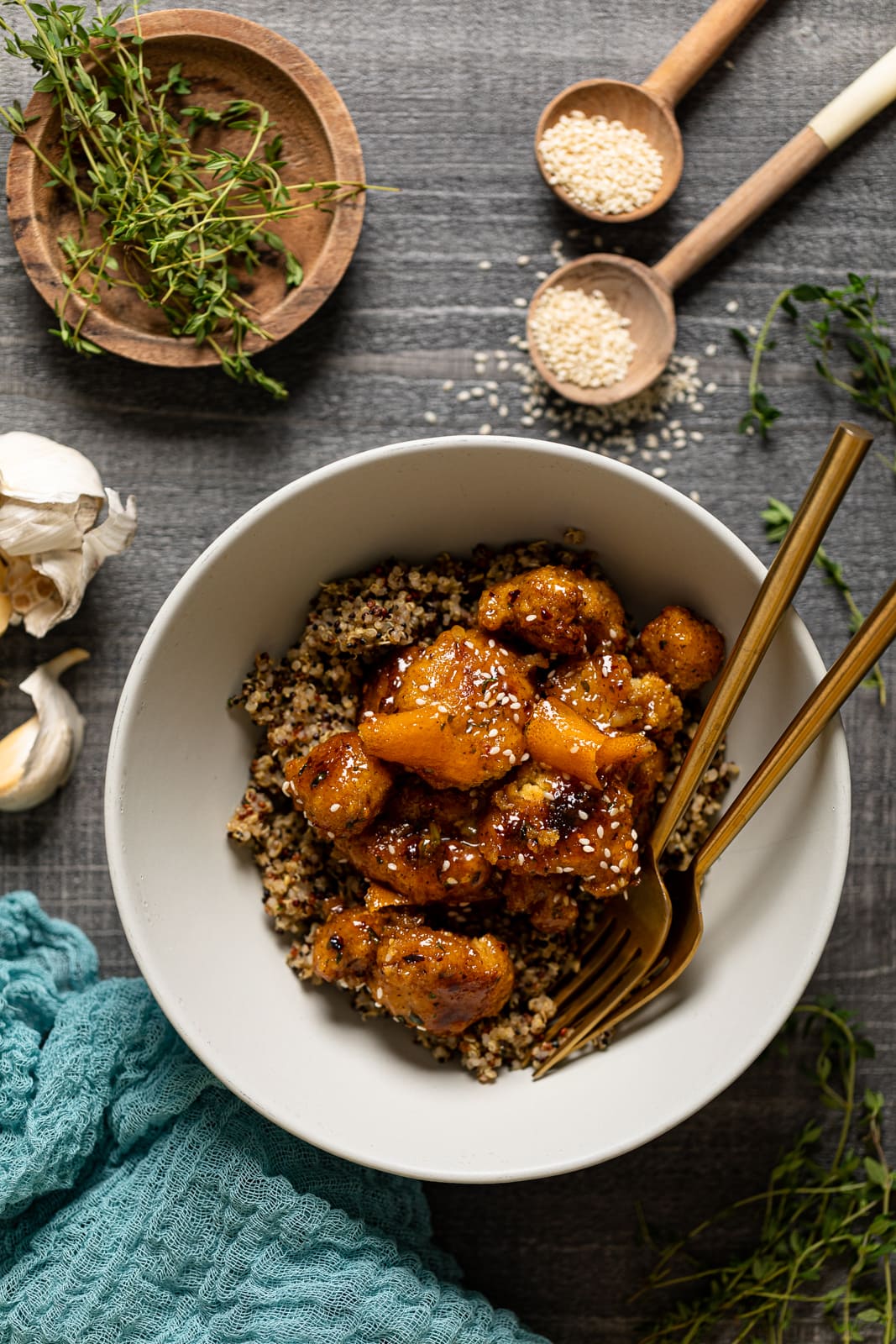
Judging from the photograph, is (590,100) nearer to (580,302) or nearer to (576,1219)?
(580,302)

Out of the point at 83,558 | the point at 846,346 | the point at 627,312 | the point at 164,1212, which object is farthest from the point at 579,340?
the point at 164,1212

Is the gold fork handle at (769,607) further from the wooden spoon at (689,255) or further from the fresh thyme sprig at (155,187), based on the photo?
the fresh thyme sprig at (155,187)

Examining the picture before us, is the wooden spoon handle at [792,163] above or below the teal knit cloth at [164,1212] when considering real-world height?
above

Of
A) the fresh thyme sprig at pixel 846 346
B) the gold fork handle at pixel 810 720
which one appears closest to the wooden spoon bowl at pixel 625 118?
the fresh thyme sprig at pixel 846 346

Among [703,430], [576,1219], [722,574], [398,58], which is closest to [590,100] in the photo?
[398,58]

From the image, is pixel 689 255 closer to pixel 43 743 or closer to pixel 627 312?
pixel 627 312

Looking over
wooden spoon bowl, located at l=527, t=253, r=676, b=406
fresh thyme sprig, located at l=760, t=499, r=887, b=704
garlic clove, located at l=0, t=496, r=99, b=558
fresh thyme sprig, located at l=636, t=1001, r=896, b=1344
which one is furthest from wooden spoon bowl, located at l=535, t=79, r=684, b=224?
fresh thyme sprig, located at l=636, t=1001, r=896, b=1344

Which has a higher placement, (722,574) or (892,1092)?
(722,574)
